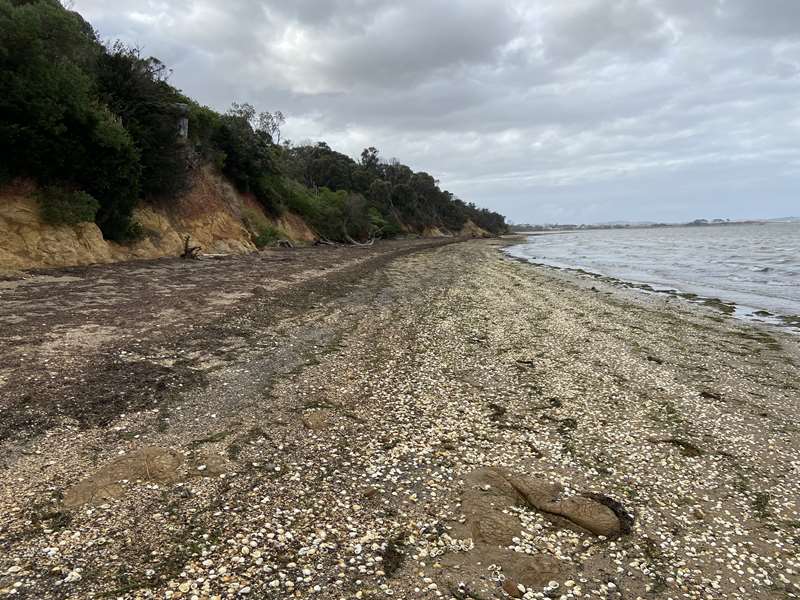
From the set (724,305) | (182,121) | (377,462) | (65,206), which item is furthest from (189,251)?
(724,305)

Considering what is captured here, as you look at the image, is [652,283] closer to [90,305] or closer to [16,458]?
[90,305]

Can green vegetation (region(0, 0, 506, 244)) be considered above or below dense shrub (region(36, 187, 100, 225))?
above

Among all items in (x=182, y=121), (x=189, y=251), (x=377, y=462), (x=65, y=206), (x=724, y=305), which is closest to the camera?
(x=377, y=462)

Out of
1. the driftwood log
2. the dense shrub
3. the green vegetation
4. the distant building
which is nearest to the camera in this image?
the green vegetation

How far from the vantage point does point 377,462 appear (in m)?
6.85

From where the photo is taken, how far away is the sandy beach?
4.79 metres

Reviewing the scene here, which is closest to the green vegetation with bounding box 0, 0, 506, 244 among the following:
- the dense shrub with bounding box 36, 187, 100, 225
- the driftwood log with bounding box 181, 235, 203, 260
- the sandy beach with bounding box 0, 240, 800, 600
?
the dense shrub with bounding box 36, 187, 100, 225

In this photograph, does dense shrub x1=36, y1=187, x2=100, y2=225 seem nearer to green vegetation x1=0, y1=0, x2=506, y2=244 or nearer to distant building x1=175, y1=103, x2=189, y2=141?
green vegetation x1=0, y1=0, x2=506, y2=244

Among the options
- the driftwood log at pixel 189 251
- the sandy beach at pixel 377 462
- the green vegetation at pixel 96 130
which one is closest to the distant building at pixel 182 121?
the green vegetation at pixel 96 130

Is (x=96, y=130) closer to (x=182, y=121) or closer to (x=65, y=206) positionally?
(x=65, y=206)

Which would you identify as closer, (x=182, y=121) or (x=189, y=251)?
(x=189, y=251)

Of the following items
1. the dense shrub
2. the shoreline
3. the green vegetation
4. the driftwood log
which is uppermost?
the green vegetation

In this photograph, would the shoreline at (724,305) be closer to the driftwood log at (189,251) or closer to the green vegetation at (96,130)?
the driftwood log at (189,251)

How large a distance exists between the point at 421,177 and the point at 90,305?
333 feet
